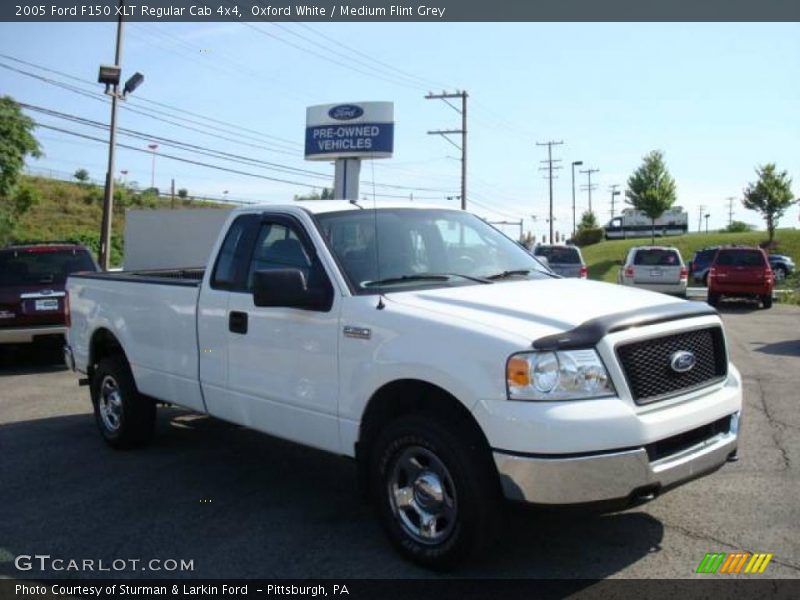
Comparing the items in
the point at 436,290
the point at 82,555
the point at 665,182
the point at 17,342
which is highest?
the point at 665,182

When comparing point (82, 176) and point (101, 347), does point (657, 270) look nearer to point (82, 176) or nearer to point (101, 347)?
point (101, 347)

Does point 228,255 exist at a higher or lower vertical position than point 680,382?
higher

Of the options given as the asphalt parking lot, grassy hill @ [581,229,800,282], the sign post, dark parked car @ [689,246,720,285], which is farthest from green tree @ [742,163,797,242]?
the asphalt parking lot

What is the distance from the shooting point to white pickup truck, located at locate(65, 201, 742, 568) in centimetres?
352

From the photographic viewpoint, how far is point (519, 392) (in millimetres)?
3525

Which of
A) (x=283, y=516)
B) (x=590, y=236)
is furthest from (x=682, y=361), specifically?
(x=590, y=236)

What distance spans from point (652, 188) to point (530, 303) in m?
57.9

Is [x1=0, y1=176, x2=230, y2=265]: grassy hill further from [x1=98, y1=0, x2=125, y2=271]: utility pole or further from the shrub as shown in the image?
the shrub

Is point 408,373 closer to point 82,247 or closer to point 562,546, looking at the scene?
point 562,546

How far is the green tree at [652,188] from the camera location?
57469 mm


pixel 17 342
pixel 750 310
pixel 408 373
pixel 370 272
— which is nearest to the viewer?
pixel 408 373

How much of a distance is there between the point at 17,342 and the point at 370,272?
8.17 meters

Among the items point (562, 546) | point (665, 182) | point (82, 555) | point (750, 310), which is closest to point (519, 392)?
point (562, 546)

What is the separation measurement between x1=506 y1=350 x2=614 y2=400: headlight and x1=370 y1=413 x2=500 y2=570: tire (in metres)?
0.40
